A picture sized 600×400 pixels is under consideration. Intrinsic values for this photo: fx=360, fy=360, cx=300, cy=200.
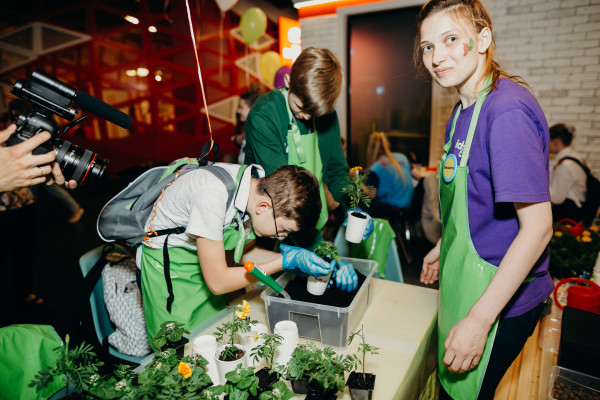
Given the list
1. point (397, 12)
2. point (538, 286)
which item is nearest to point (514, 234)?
point (538, 286)

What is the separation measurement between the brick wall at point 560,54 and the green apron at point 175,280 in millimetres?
4386

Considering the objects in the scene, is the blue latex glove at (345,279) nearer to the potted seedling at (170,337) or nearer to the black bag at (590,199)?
the potted seedling at (170,337)

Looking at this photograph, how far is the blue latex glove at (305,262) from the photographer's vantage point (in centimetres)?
119

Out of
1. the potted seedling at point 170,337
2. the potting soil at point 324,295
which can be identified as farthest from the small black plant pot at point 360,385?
the potted seedling at point 170,337

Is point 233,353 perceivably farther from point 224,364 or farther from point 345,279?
point 345,279

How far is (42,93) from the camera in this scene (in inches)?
45.1

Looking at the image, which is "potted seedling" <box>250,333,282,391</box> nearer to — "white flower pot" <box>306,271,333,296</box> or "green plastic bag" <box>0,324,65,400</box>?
"white flower pot" <box>306,271,333,296</box>

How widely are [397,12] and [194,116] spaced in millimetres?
5134

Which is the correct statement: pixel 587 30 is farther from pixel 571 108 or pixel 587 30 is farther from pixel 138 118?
pixel 138 118

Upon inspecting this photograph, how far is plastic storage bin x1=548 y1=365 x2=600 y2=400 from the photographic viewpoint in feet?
4.13

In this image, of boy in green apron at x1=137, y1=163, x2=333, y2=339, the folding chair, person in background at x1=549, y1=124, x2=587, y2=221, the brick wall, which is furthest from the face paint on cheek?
the brick wall

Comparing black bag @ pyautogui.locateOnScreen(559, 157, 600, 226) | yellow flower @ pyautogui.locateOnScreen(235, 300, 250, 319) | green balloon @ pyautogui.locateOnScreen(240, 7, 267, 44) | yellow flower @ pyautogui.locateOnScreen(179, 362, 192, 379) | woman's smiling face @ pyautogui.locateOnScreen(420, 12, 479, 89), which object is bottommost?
black bag @ pyautogui.locateOnScreen(559, 157, 600, 226)

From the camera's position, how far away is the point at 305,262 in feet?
4.01

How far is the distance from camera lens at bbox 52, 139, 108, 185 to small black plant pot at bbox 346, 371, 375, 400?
3.55 ft
